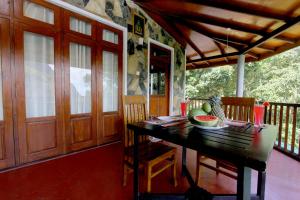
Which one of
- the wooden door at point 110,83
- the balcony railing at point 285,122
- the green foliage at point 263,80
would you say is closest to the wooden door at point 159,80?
the wooden door at point 110,83

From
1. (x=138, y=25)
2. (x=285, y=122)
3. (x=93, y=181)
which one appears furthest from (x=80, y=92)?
(x=285, y=122)

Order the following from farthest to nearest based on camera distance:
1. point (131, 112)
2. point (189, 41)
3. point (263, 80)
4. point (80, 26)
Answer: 1. point (263, 80)
2. point (189, 41)
3. point (80, 26)
4. point (131, 112)

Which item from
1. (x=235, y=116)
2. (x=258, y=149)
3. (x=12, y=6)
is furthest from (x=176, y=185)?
(x=12, y=6)

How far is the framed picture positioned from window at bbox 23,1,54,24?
1611 millimetres

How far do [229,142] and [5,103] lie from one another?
8.47 ft

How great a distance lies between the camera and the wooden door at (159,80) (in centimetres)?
421

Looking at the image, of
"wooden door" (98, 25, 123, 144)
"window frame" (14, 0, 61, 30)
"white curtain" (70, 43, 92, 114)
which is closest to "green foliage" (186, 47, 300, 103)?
"wooden door" (98, 25, 123, 144)

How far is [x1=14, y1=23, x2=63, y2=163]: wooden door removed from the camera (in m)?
2.21

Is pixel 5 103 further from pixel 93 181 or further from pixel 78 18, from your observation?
pixel 78 18

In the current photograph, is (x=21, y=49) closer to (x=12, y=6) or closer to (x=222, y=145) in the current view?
(x=12, y=6)

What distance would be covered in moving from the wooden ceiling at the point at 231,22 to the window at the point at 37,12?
176cm

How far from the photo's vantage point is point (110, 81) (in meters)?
3.32

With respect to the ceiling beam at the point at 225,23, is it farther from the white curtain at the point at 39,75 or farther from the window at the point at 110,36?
the white curtain at the point at 39,75

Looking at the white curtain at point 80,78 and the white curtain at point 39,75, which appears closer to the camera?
the white curtain at point 39,75
